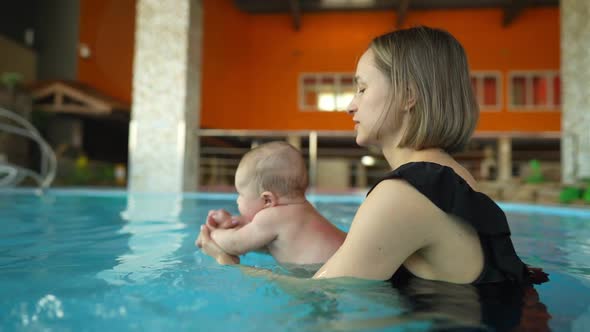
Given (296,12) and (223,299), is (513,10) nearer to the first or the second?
(296,12)

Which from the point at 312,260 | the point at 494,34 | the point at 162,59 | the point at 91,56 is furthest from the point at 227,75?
the point at 312,260

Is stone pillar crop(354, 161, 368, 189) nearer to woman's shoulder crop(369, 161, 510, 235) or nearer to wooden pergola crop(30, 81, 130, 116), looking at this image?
wooden pergola crop(30, 81, 130, 116)

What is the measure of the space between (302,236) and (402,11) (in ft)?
39.8

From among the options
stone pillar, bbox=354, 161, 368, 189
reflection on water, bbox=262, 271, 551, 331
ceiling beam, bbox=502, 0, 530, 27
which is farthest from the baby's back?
ceiling beam, bbox=502, 0, 530, 27

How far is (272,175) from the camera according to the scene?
1.55m

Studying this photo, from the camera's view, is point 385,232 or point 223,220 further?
point 223,220

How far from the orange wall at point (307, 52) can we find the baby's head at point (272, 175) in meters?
10.9

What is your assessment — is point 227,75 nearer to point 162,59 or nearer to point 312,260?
point 162,59

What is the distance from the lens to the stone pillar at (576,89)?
7.08 m

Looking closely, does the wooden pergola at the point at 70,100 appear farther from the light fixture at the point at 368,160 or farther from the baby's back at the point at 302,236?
the baby's back at the point at 302,236

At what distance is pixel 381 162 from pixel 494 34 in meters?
5.00

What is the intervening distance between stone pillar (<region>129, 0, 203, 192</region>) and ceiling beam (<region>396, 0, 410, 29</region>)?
20.2 feet

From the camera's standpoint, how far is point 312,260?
1.53 m

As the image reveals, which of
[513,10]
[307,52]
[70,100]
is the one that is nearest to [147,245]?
[70,100]
